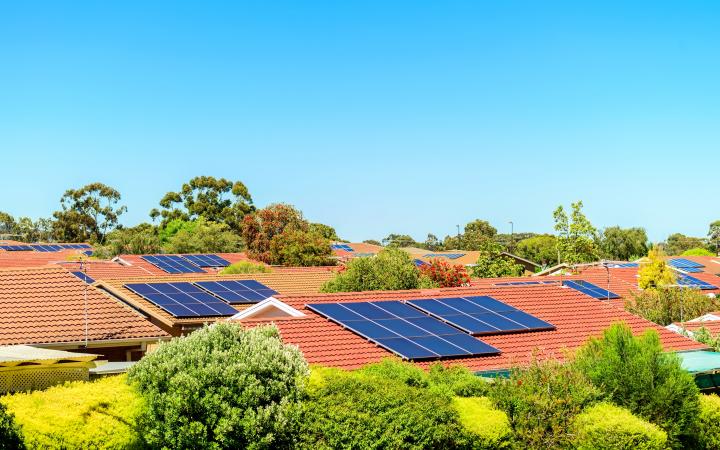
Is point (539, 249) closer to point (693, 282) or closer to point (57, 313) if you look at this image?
point (693, 282)

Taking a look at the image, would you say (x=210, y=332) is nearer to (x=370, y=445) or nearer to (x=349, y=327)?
(x=370, y=445)

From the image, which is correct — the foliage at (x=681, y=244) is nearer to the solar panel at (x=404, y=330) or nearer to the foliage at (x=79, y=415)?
the solar panel at (x=404, y=330)

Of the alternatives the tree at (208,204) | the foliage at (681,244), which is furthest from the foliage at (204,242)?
the foliage at (681,244)

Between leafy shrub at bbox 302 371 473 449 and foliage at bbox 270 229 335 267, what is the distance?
45893 millimetres

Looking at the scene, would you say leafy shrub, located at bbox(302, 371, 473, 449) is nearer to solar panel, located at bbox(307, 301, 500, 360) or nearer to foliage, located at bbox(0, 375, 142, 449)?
foliage, located at bbox(0, 375, 142, 449)

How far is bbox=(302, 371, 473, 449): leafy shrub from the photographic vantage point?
16.1 m

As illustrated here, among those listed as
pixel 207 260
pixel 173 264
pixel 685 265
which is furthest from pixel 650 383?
pixel 685 265

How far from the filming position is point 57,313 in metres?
27.7

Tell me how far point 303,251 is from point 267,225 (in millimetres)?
10818

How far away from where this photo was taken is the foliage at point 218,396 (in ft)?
51.9

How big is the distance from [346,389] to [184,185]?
316 feet

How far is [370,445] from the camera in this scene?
16094 mm

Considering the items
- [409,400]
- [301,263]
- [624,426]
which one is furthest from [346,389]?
[301,263]

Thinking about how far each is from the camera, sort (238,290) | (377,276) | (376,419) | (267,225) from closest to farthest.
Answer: (376,419)
(238,290)
(377,276)
(267,225)
